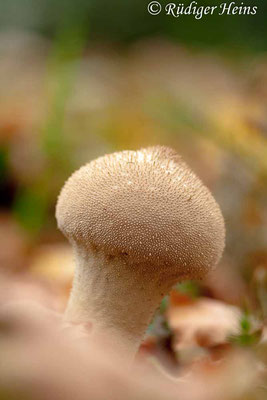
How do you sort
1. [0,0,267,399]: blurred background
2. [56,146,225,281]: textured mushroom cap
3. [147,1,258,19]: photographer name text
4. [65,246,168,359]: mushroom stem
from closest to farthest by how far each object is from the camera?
[56,146,225,281]: textured mushroom cap, [65,246,168,359]: mushroom stem, [0,0,267,399]: blurred background, [147,1,258,19]: photographer name text

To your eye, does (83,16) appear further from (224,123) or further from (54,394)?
(54,394)

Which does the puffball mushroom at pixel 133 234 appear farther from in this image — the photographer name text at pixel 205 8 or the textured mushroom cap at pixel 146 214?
the photographer name text at pixel 205 8

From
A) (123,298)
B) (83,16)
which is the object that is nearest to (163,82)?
(83,16)

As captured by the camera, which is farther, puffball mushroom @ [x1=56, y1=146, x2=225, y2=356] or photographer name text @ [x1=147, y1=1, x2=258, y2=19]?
photographer name text @ [x1=147, y1=1, x2=258, y2=19]

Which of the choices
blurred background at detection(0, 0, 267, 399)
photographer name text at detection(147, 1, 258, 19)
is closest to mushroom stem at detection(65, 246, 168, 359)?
blurred background at detection(0, 0, 267, 399)

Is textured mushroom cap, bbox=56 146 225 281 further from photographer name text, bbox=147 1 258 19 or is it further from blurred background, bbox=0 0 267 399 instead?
photographer name text, bbox=147 1 258 19

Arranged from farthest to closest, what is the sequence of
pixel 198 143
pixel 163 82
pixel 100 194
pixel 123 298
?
pixel 163 82, pixel 198 143, pixel 123 298, pixel 100 194

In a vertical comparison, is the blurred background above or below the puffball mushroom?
above
